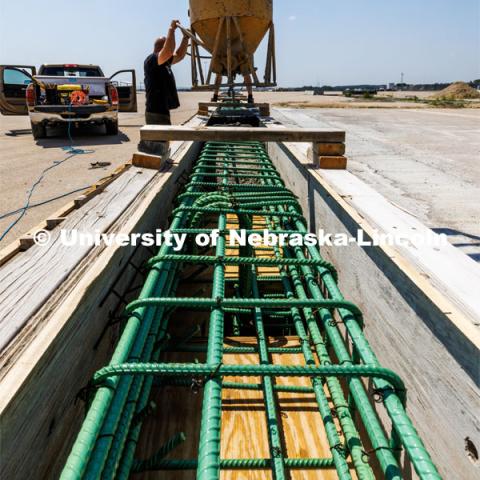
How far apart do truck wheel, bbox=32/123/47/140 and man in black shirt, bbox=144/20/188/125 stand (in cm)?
737

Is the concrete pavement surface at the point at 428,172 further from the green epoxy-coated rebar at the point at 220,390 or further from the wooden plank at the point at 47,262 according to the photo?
the wooden plank at the point at 47,262

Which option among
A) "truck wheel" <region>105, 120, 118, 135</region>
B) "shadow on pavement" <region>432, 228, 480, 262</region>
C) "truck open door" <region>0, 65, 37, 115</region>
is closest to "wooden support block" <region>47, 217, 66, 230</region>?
"shadow on pavement" <region>432, 228, 480, 262</region>

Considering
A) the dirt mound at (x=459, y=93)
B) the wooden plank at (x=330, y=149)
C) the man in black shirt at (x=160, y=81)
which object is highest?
the dirt mound at (x=459, y=93)

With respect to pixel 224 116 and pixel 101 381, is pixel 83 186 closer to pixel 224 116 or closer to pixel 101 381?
pixel 224 116

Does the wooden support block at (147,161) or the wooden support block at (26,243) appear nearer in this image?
the wooden support block at (26,243)

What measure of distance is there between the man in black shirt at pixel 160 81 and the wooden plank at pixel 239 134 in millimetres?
2345

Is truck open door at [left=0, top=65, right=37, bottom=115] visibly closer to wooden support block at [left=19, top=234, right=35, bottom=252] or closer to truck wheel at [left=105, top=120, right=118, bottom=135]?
truck wheel at [left=105, top=120, right=118, bottom=135]

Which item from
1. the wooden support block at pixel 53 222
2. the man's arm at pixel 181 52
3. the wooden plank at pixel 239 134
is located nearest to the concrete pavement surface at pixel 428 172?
the wooden plank at pixel 239 134

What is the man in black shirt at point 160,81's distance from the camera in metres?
6.25

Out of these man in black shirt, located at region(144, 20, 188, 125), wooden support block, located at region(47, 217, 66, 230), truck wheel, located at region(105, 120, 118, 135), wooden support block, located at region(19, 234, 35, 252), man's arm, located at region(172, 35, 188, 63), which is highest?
man's arm, located at region(172, 35, 188, 63)

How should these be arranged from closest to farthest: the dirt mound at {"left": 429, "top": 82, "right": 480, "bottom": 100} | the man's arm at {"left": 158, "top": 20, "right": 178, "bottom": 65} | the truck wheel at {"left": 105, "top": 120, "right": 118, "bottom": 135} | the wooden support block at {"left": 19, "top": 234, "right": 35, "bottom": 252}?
the wooden support block at {"left": 19, "top": 234, "right": 35, "bottom": 252} → the man's arm at {"left": 158, "top": 20, "right": 178, "bottom": 65} → the truck wheel at {"left": 105, "top": 120, "right": 118, "bottom": 135} → the dirt mound at {"left": 429, "top": 82, "right": 480, "bottom": 100}

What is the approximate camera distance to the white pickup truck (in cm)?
1197

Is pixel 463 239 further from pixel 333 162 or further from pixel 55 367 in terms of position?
pixel 55 367

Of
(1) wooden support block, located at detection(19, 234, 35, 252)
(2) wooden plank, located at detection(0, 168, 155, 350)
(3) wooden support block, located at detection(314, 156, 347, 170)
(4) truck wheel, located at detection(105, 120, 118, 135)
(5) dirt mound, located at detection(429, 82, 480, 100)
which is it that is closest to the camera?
(2) wooden plank, located at detection(0, 168, 155, 350)
